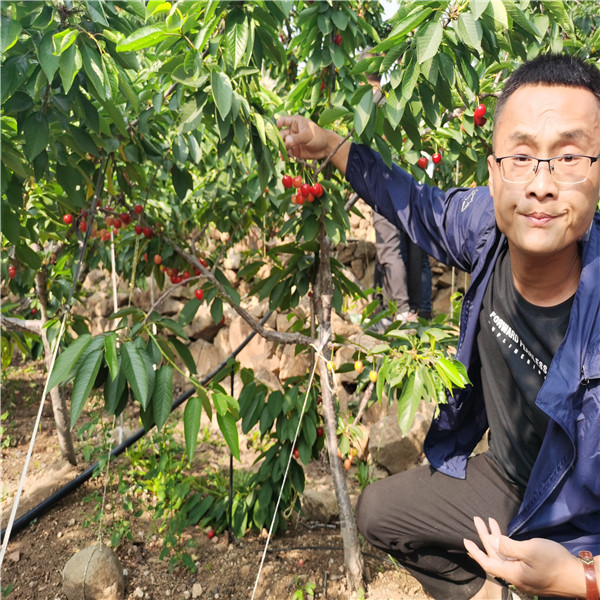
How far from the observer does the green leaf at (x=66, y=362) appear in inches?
45.3

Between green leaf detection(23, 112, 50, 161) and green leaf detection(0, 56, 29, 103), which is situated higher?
green leaf detection(0, 56, 29, 103)

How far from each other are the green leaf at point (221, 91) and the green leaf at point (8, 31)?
38cm

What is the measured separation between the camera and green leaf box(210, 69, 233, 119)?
111 cm

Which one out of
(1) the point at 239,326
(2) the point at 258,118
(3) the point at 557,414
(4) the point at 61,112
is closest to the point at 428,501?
(3) the point at 557,414

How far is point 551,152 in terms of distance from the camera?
105cm

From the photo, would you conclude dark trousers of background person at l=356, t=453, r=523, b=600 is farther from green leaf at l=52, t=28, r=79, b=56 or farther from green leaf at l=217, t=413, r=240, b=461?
green leaf at l=52, t=28, r=79, b=56

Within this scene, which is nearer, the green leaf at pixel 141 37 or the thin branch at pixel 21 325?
the green leaf at pixel 141 37

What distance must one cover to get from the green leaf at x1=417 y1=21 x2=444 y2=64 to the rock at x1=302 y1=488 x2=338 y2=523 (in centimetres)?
194

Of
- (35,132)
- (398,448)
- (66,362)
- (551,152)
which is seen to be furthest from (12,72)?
(398,448)

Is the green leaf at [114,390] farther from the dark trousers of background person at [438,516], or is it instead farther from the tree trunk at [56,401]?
the tree trunk at [56,401]

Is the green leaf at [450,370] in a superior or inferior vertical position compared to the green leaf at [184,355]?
superior

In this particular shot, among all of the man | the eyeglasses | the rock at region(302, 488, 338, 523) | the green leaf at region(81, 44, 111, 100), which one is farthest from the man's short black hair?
the rock at region(302, 488, 338, 523)

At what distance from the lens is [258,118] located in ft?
4.15

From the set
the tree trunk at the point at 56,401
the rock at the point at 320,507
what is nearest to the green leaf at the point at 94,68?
the tree trunk at the point at 56,401
